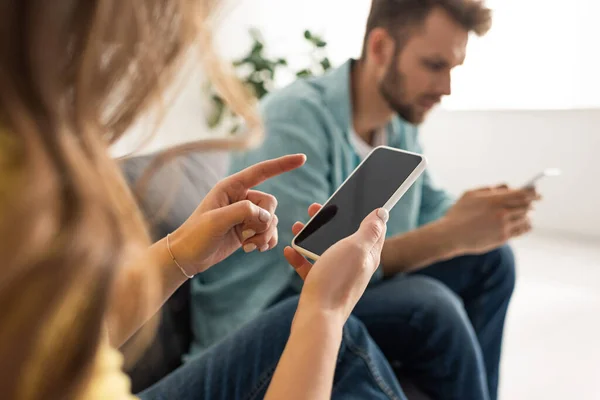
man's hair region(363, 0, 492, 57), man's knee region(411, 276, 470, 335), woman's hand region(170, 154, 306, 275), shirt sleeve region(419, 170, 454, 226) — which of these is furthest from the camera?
shirt sleeve region(419, 170, 454, 226)

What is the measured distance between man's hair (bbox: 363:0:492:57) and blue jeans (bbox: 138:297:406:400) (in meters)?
0.64

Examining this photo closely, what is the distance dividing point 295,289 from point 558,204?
140cm

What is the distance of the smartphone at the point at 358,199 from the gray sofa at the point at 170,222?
0.78 feet

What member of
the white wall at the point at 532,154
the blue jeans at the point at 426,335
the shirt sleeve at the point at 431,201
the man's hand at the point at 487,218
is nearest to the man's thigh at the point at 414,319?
the blue jeans at the point at 426,335

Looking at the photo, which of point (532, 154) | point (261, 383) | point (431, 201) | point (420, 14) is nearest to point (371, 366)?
point (261, 383)

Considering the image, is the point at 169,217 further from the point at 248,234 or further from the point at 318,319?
the point at 318,319

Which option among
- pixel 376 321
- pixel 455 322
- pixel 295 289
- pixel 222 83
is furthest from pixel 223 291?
pixel 222 83

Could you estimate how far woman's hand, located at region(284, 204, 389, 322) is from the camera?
1.42ft

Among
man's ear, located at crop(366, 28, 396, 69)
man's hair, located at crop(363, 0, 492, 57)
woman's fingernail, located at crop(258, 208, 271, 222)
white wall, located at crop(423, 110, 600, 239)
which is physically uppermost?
man's hair, located at crop(363, 0, 492, 57)

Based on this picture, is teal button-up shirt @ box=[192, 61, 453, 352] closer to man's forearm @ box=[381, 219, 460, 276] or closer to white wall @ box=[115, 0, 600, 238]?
man's forearm @ box=[381, 219, 460, 276]

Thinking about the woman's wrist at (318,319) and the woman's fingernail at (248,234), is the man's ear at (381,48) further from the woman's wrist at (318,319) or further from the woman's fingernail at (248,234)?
the woman's wrist at (318,319)

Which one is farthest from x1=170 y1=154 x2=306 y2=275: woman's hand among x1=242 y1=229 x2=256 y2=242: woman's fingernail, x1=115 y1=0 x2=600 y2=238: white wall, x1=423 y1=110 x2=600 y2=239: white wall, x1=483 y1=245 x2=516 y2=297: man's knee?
x1=423 y1=110 x2=600 y2=239: white wall

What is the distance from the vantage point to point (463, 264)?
95 centimetres

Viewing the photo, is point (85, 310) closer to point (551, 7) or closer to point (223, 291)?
point (223, 291)
